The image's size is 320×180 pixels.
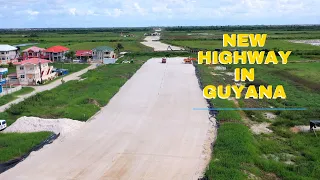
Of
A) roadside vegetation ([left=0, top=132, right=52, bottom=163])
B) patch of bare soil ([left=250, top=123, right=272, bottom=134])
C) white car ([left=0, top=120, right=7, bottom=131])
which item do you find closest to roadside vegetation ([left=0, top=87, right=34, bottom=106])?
white car ([left=0, top=120, right=7, bottom=131])

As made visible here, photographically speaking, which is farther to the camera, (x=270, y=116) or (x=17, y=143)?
(x=270, y=116)

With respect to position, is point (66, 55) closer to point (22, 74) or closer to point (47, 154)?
point (22, 74)

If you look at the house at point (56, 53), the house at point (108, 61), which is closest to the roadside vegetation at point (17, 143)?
the house at point (108, 61)

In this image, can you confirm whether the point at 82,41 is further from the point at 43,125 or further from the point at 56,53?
the point at 43,125

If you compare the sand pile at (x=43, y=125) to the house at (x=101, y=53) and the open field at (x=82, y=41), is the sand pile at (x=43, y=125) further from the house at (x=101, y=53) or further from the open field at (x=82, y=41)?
the open field at (x=82, y=41)

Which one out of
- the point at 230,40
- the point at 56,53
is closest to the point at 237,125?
the point at 230,40
